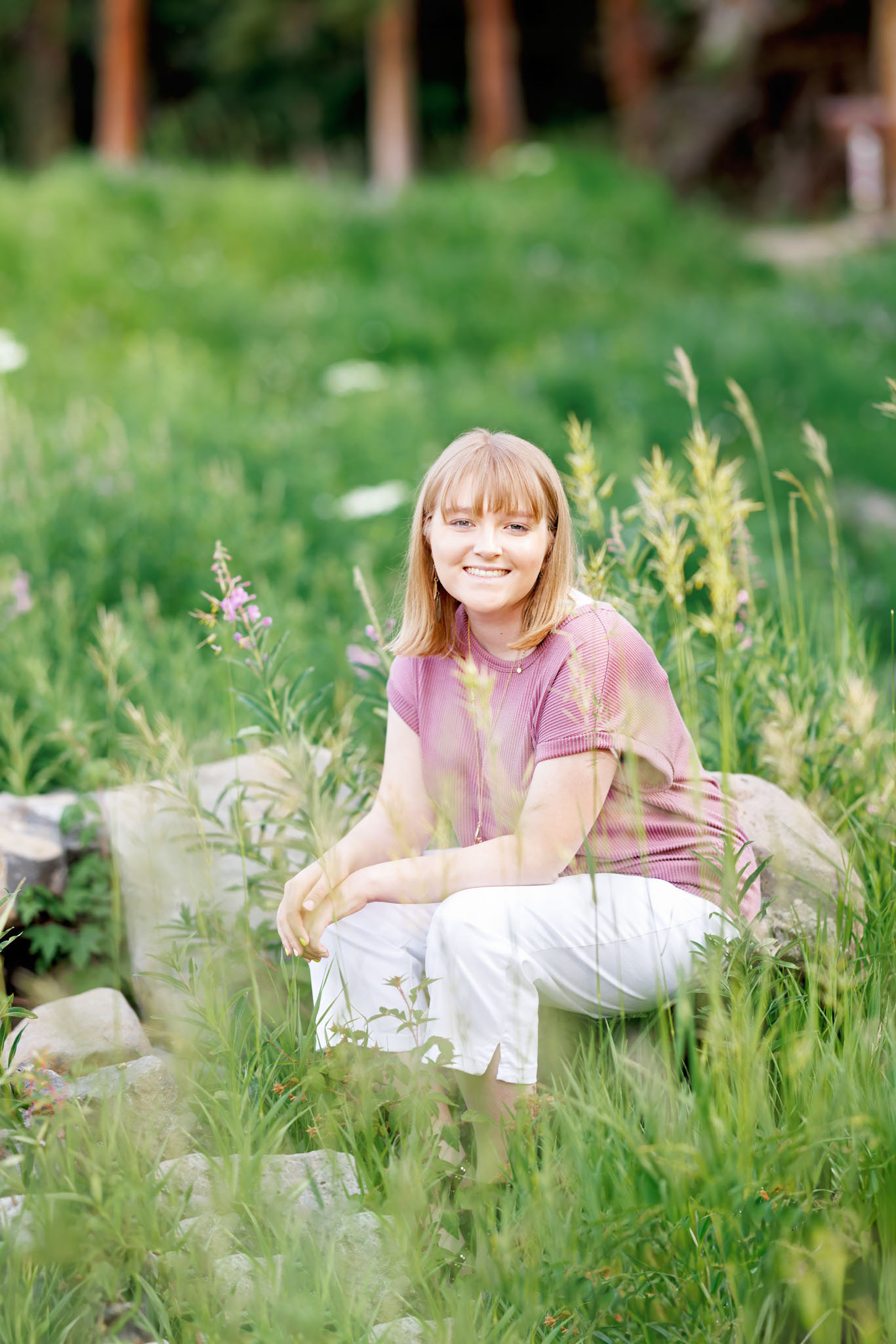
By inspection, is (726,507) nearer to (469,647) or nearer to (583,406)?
(469,647)

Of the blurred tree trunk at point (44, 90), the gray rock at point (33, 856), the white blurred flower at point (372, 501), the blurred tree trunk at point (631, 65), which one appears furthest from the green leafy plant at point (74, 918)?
the blurred tree trunk at point (44, 90)

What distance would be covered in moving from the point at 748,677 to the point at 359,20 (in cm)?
1611

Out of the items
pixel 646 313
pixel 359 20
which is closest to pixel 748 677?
pixel 646 313

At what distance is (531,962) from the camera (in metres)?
1.95

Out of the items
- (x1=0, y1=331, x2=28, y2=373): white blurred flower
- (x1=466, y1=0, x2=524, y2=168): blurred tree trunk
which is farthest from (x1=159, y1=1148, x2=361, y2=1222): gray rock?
(x1=466, y1=0, x2=524, y2=168): blurred tree trunk

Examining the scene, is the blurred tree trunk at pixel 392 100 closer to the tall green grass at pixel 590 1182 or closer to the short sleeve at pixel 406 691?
the short sleeve at pixel 406 691

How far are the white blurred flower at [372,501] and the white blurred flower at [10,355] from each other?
103 inches

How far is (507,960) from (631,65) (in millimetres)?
19065

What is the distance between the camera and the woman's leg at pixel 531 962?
1.86 metres

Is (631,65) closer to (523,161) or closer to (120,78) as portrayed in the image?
(523,161)

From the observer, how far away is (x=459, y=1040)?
Result: 189 centimetres

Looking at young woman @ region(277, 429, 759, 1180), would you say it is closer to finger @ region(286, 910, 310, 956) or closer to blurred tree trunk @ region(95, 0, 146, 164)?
finger @ region(286, 910, 310, 956)

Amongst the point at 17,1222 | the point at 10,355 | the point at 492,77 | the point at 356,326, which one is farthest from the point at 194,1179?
the point at 492,77

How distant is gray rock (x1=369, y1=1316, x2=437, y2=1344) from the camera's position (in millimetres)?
1550
